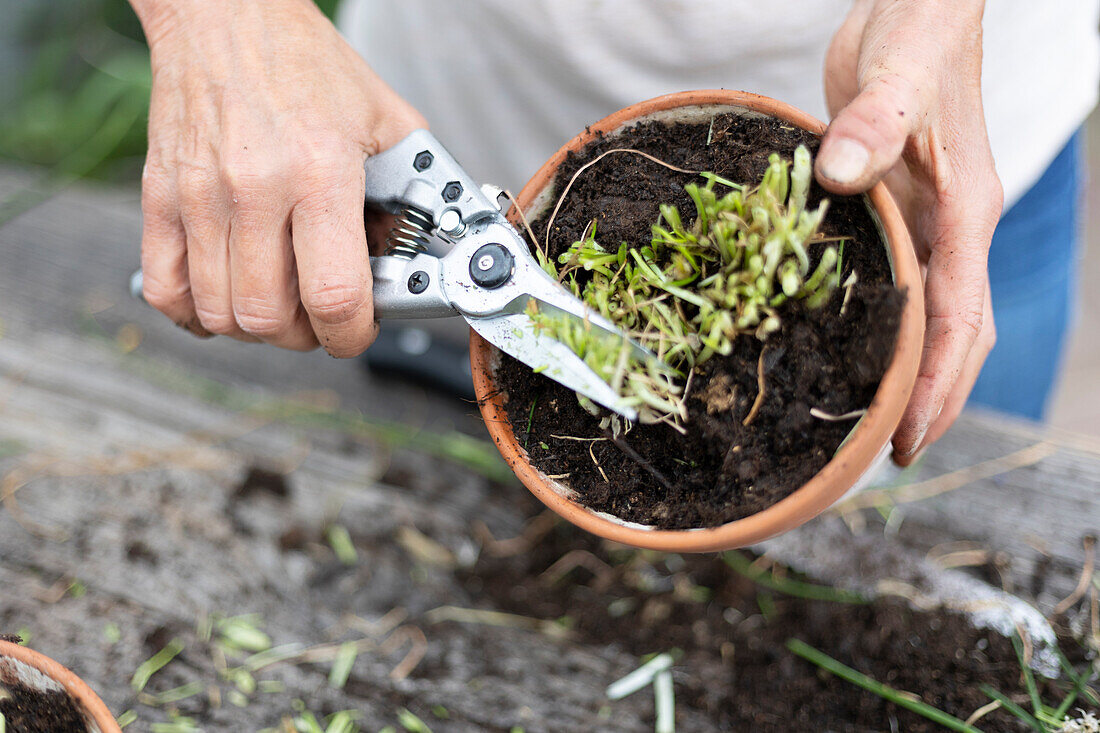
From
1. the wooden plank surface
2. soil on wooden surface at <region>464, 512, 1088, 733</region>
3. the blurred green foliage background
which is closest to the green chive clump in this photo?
the wooden plank surface

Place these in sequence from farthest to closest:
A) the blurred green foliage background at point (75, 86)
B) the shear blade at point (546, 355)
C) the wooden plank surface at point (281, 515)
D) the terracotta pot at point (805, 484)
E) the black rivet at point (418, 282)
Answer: the blurred green foliage background at point (75, 86) < the wooden plank surface at point (281, 515) < the black rivet at point (418, 282) < the shear blade at point (546, 355) < the terracotta pot at point (805, 484)

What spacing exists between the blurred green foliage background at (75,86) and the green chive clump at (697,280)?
2.96 m

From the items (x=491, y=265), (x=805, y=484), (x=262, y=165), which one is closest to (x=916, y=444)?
(x=805, y=484)

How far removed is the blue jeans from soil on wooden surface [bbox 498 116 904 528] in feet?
4.16

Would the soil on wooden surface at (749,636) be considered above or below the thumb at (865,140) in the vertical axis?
below

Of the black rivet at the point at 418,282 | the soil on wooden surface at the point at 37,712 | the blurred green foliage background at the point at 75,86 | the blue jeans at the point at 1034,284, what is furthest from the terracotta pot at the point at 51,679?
the blurred green foliage background at the point at 75,86

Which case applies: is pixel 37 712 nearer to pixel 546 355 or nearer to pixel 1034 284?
pixel 546 355

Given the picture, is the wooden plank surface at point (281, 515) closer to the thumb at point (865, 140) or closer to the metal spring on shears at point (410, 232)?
the metal spring on shears at point (410, 232)

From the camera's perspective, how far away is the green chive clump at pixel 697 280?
98 cm

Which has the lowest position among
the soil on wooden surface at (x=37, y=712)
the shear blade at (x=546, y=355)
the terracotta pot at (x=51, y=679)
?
the soil on wooden surface at (x=37, y=712)

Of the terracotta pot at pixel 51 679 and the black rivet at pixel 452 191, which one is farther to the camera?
the black rivet at pixel 452 191

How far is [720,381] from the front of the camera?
1.04 m

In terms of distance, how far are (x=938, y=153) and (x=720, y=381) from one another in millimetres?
496

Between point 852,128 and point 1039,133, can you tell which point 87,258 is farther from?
point 1039,133
